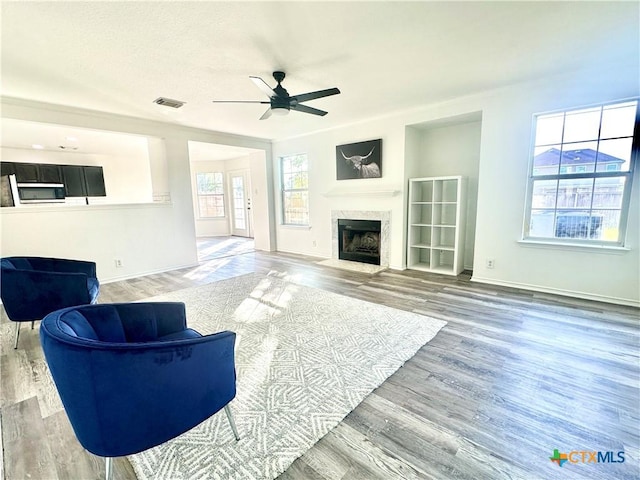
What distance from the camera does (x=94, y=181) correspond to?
7.14 m

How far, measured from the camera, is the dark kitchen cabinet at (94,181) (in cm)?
703

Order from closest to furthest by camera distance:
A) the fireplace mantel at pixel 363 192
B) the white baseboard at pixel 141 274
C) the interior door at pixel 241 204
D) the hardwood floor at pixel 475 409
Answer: the hardwood floor at pixel 475 409 < the white baseboard at pixel 141 274 < the fireplace mantel at pixel 363 192 < the interior door at pixel 241 204

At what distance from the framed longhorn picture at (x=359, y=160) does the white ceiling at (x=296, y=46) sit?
49.7 inches

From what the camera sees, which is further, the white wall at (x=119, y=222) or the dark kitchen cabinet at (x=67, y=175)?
the dark kitchen cabinet at (x=67, y=175)

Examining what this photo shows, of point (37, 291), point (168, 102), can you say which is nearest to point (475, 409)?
point (37, 291)

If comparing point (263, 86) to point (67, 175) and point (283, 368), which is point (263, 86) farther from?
point (67, 175)

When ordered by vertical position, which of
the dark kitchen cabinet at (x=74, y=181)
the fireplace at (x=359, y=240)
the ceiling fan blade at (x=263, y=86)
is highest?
the ceiling fan blade at (x=263, y=86)

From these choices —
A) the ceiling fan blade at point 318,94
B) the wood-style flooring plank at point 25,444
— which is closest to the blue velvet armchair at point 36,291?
the wood-style flooring plank at point 25,444

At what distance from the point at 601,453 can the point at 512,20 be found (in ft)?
9.52

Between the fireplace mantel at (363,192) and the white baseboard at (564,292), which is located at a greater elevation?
the fireplace mantel at (363,192)

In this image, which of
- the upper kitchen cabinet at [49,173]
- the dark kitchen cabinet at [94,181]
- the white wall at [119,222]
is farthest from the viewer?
the dark kitchen cabinet at [94,181]

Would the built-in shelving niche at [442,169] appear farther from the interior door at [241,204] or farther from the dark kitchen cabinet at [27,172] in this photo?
the dark kitchen cabinet at [27,172]

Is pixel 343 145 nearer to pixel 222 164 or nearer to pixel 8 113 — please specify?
pixel 8 113

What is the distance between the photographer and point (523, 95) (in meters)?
3.54
